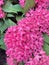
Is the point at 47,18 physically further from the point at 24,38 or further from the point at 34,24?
the point at 24,38

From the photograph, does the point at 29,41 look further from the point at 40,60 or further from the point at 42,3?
the point at 42,3

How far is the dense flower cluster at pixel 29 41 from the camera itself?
5.89ft

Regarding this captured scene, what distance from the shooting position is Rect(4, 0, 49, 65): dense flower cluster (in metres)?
1.79

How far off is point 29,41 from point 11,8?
0.45m

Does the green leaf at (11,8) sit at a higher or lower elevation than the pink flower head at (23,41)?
higher

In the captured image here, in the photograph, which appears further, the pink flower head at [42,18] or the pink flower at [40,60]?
the pink flower head at [42,18]

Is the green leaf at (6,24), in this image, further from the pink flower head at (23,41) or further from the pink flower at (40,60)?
the pink flower at (40,60)

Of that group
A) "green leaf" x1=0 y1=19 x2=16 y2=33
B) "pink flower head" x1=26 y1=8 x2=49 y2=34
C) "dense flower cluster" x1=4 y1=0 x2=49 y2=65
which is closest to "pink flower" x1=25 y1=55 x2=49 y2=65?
"dense flower cluster" x1=4 y1=0 x2=49 y2=65

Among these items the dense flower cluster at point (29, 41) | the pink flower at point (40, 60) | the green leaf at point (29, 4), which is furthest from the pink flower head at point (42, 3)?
the pink flower at point (40, 60)

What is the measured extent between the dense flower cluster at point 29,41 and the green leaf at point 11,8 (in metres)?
0.24

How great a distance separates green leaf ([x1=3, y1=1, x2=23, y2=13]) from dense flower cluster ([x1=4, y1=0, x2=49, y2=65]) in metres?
0.24

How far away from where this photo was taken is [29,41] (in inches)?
71.5

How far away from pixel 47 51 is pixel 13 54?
27 centimetres

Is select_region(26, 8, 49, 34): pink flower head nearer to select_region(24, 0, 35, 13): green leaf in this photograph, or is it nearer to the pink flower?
select_region(24, 0, 35, 13): green leaf
